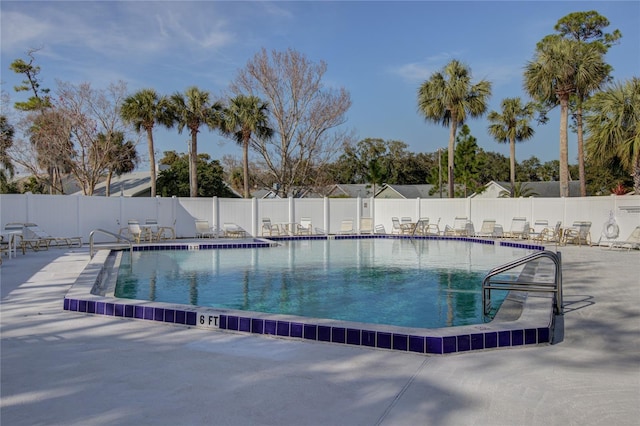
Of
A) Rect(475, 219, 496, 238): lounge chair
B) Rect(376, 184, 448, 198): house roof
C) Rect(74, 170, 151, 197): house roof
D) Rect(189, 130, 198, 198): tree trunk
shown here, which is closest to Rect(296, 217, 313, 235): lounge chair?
Rect(189, 130, 198, 198): tree trunk

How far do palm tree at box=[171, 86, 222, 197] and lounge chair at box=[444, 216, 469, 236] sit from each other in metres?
12.0

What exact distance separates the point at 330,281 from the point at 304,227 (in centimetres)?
1187

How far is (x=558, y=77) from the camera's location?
790 inches

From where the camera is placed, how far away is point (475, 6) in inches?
626

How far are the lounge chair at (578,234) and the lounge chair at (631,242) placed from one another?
1.25 meters

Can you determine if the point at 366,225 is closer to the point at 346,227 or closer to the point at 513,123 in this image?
the point at 346,227

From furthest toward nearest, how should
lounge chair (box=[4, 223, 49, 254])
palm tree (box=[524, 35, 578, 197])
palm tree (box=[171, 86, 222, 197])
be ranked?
palm tree (box=[171, 86, 222, 197])
palm tree (box=[524, 35, 578, 197])
lounge chair (box=[4, 223, 49, 254])

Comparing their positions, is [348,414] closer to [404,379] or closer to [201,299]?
[404,379]

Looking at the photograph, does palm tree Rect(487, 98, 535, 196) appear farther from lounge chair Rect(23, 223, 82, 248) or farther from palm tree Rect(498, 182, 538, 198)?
lounge chair Rect(23, 223, 82, 248)

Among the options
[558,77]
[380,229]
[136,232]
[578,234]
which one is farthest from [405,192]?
[136,232]

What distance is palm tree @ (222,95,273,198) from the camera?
24.8 metres

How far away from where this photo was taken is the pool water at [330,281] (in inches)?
259

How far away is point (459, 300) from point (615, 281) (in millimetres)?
2671

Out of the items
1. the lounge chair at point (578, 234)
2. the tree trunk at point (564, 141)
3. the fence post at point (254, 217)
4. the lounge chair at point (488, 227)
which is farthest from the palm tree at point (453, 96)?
the fence post at point (254, 217)
